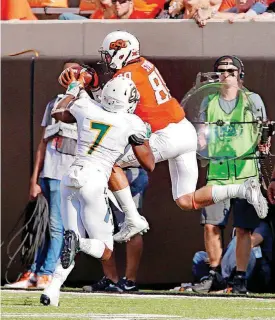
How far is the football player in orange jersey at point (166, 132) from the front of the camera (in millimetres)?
11281

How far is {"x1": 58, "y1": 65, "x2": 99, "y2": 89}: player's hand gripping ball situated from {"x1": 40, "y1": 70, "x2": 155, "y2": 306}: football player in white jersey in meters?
0.82

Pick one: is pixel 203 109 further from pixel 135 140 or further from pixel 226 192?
pixel 135 140

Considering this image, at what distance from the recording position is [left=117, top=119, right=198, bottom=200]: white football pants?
36.9ft

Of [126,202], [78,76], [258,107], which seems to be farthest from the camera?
[258,107]

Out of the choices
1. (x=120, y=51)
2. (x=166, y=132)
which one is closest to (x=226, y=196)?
(x=166, y=132)

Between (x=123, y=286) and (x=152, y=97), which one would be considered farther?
(x=123, y=286)

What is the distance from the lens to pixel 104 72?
40.7 ft

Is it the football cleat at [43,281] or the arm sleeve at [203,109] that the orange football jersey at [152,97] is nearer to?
the arm sleeve at [203,109]

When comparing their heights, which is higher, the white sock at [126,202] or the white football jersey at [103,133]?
the white football jersey at [103,133]

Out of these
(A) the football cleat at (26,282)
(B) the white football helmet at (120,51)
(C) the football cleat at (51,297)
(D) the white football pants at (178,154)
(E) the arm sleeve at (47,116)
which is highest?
(B) the white football helmet at (120,51)

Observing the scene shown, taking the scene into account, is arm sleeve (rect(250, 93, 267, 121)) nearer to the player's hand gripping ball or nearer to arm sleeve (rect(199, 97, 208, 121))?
arm sleeve (rect(199, 97, 208, 121))

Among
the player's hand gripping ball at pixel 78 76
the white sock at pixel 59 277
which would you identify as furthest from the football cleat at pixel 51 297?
the player's hand gripping ball at pixel 78 76

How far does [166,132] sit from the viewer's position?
37.2ft

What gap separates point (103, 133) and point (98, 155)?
0.17 m
